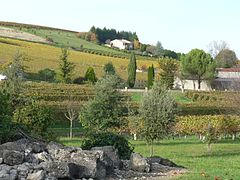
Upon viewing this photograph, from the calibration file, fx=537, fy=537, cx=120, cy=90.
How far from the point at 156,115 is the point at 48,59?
6600cm

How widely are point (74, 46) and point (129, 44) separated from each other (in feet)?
134

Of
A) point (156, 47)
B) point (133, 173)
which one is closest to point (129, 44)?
point (156, 47)

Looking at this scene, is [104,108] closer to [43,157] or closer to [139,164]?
[139,164]

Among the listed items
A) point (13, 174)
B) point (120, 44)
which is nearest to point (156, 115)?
point (13, 174)

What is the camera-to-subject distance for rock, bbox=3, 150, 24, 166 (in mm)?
14022

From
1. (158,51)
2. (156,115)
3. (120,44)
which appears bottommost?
(156,115)

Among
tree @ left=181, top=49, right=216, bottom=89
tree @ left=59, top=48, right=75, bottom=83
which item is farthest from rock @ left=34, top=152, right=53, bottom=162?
tree @ left=181, top=49, right=216, bottom=89

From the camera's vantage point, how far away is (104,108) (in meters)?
36.0

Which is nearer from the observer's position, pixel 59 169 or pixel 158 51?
pixel 59 169

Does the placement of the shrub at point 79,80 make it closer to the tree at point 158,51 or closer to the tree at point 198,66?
the tree at point 198,66

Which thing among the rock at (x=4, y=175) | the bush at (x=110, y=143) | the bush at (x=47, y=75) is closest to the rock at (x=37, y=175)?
the rock at (x=4, y=175)

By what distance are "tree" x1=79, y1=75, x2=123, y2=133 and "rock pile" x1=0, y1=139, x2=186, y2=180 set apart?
19.4 m

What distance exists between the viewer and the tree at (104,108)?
35.8m

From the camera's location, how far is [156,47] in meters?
154
